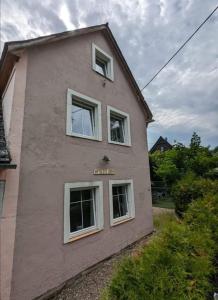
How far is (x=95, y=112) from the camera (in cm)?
720

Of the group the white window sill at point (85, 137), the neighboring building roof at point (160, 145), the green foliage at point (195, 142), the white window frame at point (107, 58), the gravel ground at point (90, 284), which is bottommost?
the gravel ground at point (90, 284)

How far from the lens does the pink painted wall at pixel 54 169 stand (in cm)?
441

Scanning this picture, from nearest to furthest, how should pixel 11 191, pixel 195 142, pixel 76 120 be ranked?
pixel 11 191 → pixel 76 120 → pixel 195 142

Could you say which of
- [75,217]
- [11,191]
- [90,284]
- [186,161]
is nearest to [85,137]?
[75,217]

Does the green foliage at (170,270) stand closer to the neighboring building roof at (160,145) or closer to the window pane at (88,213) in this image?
the window pane at (88,213)

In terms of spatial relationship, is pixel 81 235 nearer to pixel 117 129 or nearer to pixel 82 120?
pixel 82 120

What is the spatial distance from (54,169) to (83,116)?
8.56ft

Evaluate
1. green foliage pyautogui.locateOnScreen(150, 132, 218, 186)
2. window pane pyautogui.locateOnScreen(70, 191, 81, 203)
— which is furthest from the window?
green foliage pyautogui.locateOnScreen(150, 132, 218, 186)

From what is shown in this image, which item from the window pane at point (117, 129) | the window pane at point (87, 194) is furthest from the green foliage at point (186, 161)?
the window pane at point (87, 194)

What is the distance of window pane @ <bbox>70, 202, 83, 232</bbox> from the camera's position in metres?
5.65

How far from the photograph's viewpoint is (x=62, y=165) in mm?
5449

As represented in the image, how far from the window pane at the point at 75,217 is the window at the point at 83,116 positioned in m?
2.38

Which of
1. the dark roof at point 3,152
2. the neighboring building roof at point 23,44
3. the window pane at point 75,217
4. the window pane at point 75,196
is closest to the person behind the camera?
the dark roof at point 3,152

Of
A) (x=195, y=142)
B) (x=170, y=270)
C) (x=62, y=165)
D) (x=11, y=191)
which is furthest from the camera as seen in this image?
(x=195, y=142)
